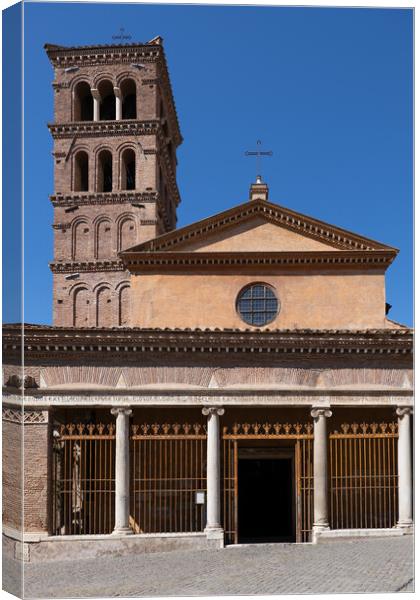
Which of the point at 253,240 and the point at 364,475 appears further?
the point at 253,240

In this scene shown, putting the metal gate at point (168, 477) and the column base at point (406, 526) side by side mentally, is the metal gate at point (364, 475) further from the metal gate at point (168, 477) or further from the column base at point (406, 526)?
the metal gate at point (168, 477)

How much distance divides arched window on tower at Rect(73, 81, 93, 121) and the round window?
→ 41.2ft

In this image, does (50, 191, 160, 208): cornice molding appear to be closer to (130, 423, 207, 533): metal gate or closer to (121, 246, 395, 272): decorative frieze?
(121, 246, 395, 272): decorative frieze

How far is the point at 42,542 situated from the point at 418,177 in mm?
8030

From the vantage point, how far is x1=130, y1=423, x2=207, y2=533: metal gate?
12.8 m

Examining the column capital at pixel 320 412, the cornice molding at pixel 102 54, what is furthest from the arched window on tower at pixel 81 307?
the column capital at pixel 320 412

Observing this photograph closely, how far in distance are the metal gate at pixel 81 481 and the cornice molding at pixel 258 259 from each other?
422cm

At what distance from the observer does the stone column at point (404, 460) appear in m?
12.8

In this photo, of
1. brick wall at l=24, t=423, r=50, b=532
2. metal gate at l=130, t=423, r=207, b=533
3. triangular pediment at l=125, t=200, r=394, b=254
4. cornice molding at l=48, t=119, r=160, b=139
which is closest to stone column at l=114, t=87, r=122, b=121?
cornice molding at l=48, t=119, r=160, b=139

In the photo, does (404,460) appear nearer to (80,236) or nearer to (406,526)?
(406,526)

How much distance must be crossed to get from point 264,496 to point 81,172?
15234 mm

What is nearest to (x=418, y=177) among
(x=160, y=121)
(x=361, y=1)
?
(x=361, y=1)

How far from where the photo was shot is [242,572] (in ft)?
35.3

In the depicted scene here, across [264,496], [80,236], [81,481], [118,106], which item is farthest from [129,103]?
[81,481]
